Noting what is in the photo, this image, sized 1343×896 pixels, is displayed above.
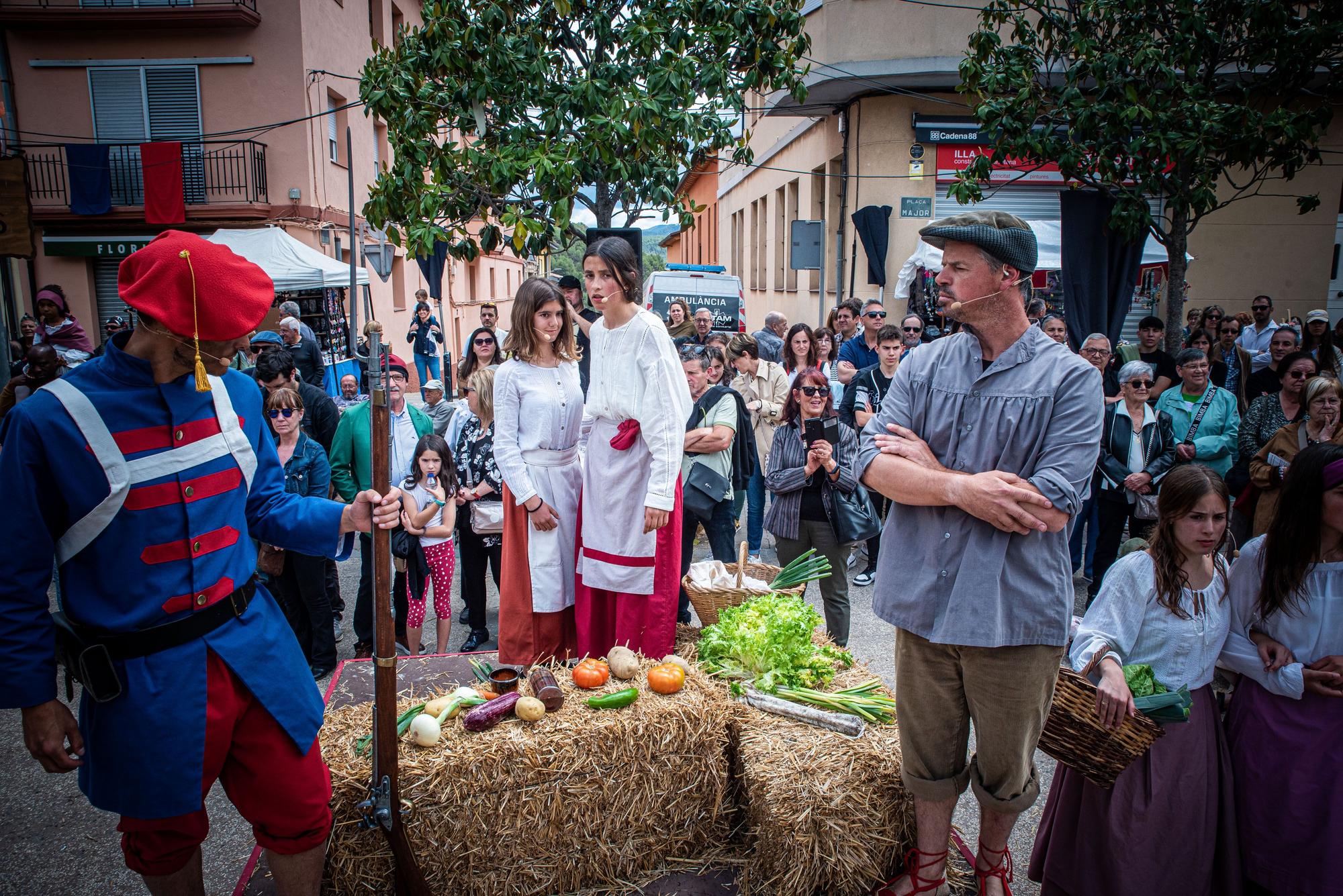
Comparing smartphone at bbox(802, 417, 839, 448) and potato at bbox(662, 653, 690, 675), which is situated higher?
smartphone at bbox(802, 417, 839, 448)

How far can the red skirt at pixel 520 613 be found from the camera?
13.9 ft

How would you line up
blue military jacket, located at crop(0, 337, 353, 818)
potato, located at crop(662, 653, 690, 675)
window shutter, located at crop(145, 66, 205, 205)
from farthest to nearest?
window shutter, located at crop(145, 66, 205, 205)
potato, located at crop(662, 653, 690, 675)
blue military jacket, located at crop(0, 337, 353, 818)

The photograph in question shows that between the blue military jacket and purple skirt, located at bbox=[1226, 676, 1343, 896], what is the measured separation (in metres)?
3.15

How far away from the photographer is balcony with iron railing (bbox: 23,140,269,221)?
18094 millimetres

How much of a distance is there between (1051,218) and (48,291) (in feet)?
51.7

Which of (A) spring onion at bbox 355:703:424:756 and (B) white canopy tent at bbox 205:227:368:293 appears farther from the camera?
(B) white canopy tent at bbox 205:227:368:293

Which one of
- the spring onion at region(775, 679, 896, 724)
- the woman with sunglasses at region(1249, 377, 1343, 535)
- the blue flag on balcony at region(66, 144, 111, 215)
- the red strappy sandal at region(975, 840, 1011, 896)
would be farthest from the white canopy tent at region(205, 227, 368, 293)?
the red strappy sandal at region(975, 840, 1011, 896)

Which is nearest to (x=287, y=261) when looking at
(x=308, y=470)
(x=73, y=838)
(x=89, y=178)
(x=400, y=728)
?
(x=89, y=178)

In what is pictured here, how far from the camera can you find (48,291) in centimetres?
1127

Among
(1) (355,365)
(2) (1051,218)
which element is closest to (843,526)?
(1) (355,365)

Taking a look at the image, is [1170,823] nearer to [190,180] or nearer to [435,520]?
[435,520]

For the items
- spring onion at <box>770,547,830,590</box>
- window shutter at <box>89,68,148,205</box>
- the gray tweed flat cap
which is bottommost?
spring onion at <box>770,547,830,590</box>

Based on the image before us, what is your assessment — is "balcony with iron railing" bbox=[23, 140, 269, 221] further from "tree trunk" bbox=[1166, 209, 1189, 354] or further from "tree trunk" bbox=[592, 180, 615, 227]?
"tree trunk" bbox=[1166, 209, 1189, 354]

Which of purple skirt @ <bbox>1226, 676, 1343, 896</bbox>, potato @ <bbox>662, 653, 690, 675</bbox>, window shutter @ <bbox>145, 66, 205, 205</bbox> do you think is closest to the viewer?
purple skirt @ <bbox>1226, 676, 1343, 896</bbox>
